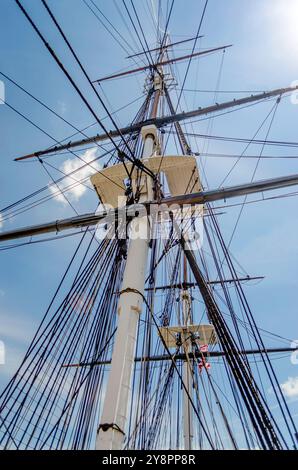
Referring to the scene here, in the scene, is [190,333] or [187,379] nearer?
[187,379]

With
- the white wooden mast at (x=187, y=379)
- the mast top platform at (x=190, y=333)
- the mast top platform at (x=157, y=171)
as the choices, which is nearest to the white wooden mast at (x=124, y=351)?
the mast top platform at (x=157, y=171)

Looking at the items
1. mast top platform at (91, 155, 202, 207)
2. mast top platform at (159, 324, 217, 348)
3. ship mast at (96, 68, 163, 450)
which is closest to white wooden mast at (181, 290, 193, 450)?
mast top platform at (159, 324, 217, 348)

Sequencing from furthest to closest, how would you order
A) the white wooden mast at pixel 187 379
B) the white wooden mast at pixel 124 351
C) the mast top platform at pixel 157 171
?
the white wooden mast at pixel 187 379, the mast top platform at pixel 157 171, the white wooden mast at pixel 124 351

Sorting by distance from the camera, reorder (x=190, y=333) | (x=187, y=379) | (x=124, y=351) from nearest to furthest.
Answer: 1. (x=124, y=351)
2. (x=187, y=379)
3. (x=190, y=333)

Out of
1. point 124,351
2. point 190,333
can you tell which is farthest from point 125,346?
point 190,333

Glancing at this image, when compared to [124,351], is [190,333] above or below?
→ above

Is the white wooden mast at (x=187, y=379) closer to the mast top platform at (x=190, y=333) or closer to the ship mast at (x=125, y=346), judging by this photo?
the mast top platform at (x=190, y=333)

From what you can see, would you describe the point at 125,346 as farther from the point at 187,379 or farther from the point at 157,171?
the point at 187,379

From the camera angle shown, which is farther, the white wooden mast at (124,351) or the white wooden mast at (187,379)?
the white wooden mast at (187,379)

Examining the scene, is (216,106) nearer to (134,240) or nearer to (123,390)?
(134,240)

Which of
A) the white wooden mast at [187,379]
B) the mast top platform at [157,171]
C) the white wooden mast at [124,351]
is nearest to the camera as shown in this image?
the white wooden mast at [124,351]

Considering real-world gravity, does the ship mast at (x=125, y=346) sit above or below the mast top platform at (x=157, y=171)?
below
